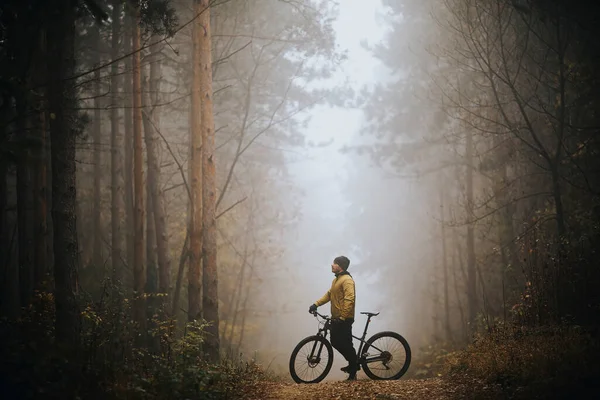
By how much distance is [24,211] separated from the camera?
37.2ft

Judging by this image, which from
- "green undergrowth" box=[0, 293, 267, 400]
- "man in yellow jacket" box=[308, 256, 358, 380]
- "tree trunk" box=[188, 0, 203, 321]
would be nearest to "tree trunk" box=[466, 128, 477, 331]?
"man in yellow jacket" box=[308, 256, 358, 380]

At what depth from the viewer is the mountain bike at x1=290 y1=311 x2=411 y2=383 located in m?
7.81

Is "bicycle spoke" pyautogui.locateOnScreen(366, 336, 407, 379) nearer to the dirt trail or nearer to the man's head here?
the dirt trail

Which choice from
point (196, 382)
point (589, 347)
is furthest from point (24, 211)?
point (589, 347)

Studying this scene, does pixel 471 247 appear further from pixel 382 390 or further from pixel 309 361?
pixel 382 390

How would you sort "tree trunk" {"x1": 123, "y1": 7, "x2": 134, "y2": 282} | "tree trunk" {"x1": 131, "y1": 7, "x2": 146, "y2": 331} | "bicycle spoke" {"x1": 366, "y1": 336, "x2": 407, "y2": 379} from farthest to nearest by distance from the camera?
"tree trunk" {"x1": 123, "y1": 7, "x2": 134, "y2": 282} < "tree trunk" {"x1": 131, "y1": 7, "x2": 146, "y2": 331} < "bicycle spoke" {"x1": 366, "y1": 336, "x2": 407, "y2": 379}

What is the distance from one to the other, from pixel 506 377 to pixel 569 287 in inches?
105

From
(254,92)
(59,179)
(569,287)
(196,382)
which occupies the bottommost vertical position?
(196,382)

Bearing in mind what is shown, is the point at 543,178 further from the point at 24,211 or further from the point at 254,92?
the point at 24,211

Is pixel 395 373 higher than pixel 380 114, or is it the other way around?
pixel 380 114

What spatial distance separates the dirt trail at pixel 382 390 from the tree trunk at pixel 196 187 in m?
3.18

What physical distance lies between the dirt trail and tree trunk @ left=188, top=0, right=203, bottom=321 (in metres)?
3.18

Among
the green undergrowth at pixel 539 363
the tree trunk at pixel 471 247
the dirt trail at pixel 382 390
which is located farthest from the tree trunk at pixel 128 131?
the tree trunk at pixel 471 247

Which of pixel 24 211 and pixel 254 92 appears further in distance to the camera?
pixel 254 92
